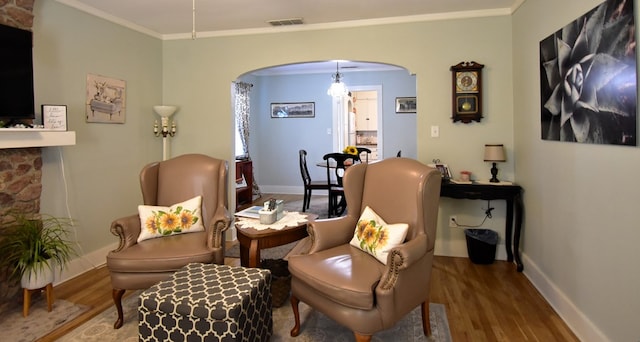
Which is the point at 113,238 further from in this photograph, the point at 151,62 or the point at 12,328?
the point at 151,62

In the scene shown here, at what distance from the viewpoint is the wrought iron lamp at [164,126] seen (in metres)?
4.08

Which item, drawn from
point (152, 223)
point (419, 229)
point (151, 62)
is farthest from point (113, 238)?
point (419, 229)

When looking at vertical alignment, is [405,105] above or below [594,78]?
above

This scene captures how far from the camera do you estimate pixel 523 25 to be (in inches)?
125

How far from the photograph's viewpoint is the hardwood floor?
90.5 inches

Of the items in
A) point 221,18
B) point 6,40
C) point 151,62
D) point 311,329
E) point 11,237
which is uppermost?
point 221,18

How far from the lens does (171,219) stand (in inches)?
107

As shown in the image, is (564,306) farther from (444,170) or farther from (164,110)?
(164,110)

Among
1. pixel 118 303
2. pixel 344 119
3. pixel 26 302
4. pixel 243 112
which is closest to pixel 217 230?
pixel 118 303

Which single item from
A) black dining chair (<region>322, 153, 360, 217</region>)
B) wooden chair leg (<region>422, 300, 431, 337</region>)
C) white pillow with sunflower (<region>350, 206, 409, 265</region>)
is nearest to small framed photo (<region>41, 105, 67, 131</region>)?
white pillow with sunflower (<region>350, 206, 409, 265</region>)

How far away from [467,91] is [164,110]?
3174 millimetres

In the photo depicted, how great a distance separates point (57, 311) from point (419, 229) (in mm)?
2549

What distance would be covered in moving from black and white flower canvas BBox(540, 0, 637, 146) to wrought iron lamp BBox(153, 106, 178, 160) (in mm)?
3614

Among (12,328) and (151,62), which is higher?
(151,62)
